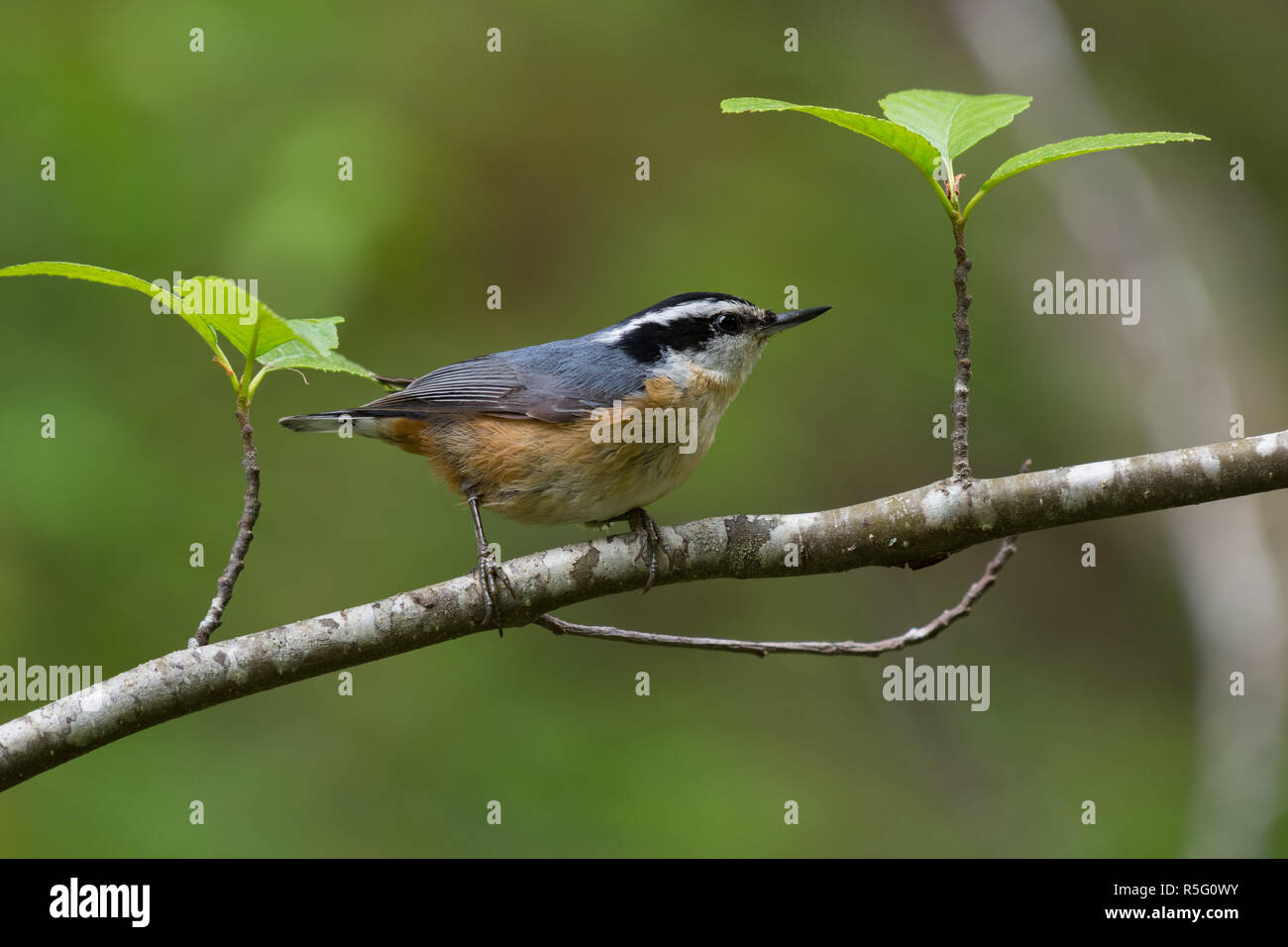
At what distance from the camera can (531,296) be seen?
259 inches

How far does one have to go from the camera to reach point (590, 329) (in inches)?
249

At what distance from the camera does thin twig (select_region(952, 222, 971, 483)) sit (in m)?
2.68

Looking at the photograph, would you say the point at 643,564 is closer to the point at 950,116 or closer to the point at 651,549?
the point at 651,549

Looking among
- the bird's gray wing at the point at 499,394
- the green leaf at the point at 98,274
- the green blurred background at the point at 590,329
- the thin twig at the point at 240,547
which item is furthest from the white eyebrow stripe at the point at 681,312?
the green leaf at the point at 98,274

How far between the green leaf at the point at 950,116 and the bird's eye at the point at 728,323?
1.57 m

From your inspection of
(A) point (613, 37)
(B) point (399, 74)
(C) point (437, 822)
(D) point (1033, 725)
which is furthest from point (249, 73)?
(D) point (1033, 725)

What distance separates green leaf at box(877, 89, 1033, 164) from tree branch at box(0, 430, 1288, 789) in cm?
80

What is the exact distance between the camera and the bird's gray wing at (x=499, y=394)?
13.2 ft

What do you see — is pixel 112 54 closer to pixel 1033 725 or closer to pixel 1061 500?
pixel 1061 500

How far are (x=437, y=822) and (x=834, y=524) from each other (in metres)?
3.14

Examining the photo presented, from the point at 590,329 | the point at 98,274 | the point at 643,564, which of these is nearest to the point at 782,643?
the point at 643,564

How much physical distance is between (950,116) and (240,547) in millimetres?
1958

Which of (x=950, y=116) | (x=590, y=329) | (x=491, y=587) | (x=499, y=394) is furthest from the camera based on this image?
(x=590, y=329)

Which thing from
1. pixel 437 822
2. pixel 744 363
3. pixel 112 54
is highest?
pixel 112 54
